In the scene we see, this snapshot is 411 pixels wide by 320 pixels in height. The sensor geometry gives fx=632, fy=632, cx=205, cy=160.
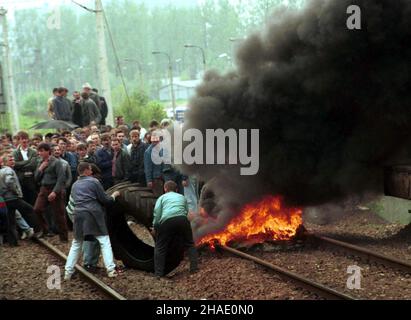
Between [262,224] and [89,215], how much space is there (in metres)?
3.58

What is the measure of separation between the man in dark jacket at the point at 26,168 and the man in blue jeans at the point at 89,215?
4.70m

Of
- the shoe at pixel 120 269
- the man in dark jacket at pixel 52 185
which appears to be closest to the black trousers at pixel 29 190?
the man in dark jacket at pixel 52 185

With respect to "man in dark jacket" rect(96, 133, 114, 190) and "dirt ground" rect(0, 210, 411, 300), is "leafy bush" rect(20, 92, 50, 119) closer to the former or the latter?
"man in dark jacket" rect(96, 133, 114, 190)

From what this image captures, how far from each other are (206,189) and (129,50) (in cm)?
6395

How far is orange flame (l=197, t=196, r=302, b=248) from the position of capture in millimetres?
11945

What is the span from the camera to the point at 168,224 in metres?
10.0

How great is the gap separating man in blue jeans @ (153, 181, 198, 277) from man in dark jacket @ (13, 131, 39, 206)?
17.6 feet

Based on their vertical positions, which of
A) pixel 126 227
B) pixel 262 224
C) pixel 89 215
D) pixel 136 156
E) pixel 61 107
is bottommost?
pixel 262 224

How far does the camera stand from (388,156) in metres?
11.7

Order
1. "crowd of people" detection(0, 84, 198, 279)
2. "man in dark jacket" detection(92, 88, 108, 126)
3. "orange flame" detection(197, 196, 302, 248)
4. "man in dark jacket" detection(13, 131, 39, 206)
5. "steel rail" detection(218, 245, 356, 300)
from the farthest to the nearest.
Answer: "man in dark jacket" detection(92, 88, 108, 126) < "man in dark jacket" detection(13, 131, 39, 206) < "crowd of people" detection(0, 84, 198, 279) < "orange flame" detection(197, 196, 302, 248) < "steel rail" detection(218, 245, 356, 300)

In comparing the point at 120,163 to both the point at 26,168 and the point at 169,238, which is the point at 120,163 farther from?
the point at 169,238

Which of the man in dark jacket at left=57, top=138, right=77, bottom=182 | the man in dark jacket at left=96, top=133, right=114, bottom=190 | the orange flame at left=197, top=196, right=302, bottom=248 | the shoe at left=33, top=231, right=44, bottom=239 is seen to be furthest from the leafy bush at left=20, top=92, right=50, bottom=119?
the orange flame at left=197, top=196, right=302, bottom=248

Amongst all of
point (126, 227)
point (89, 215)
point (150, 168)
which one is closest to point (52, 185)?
point (150, 168)

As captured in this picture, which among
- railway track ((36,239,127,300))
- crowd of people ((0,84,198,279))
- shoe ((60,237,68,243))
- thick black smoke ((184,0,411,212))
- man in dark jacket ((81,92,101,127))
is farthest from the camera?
man in dark jacket ((81,92,101,127))
